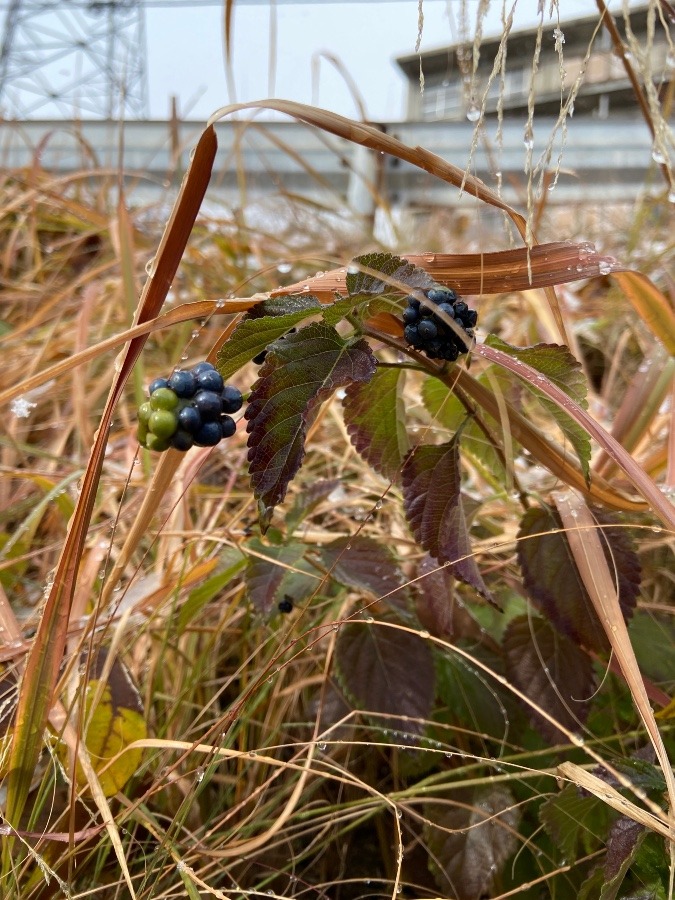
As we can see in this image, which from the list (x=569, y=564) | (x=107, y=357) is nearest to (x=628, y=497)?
(x=569, y=564)

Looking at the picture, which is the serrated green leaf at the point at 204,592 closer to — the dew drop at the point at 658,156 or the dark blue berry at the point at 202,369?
the dark blue berry at the point at 202,369

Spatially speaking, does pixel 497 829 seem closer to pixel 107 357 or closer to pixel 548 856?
pixel 548 856

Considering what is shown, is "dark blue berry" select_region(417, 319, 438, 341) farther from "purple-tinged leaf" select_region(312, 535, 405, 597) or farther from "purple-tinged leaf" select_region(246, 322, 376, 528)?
"purple-tinged leaf" select_region(312, 535, 405, 597)

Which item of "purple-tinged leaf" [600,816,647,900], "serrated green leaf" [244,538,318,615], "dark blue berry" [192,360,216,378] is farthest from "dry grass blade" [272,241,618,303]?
"purple-tinged leaf" [600,816,647,900]

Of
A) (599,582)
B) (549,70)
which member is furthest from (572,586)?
(549,70)

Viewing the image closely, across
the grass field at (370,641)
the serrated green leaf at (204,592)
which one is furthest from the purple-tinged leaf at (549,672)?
the serrated green leaf at (204,592)

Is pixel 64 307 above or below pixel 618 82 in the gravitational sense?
below
